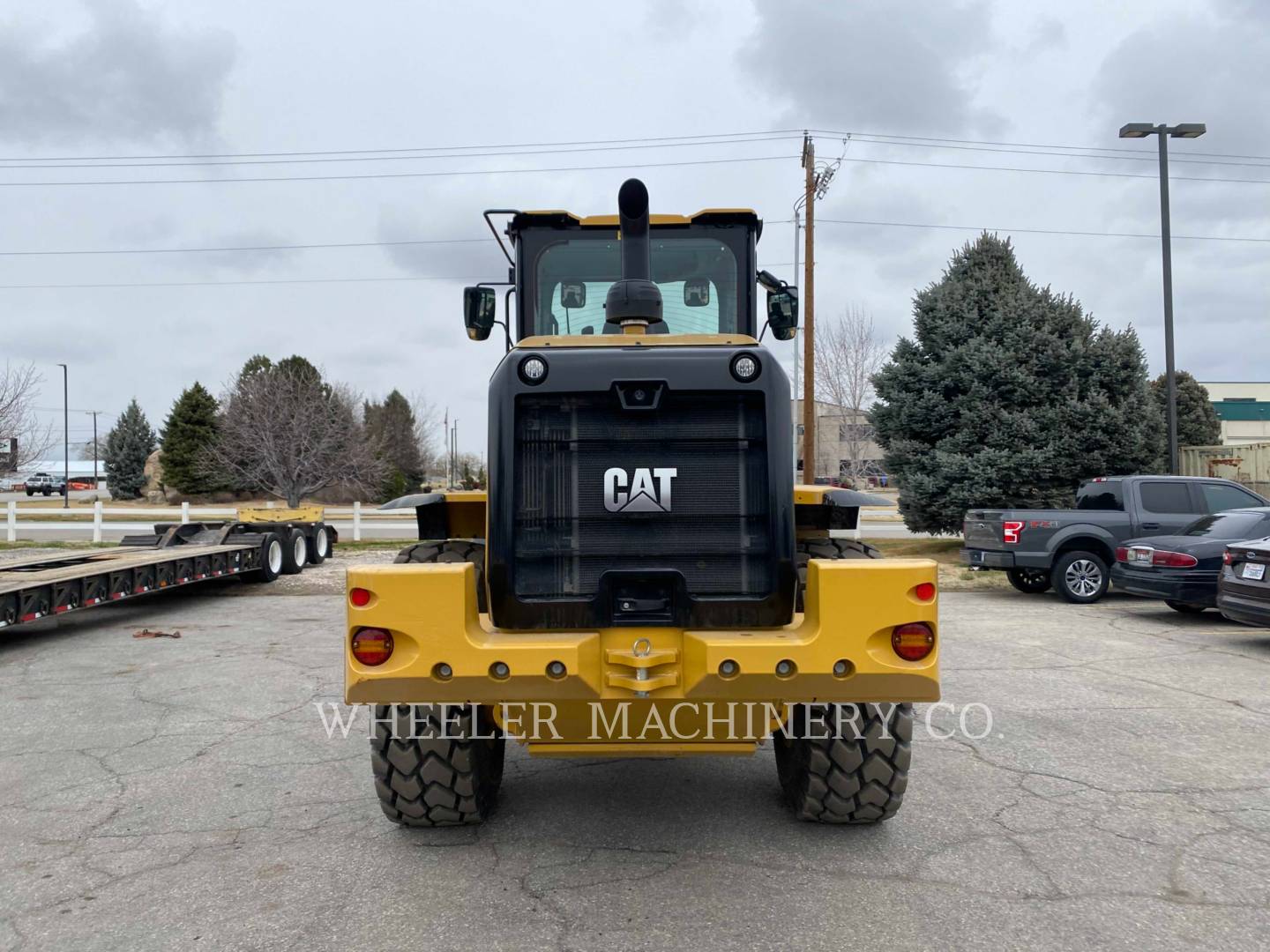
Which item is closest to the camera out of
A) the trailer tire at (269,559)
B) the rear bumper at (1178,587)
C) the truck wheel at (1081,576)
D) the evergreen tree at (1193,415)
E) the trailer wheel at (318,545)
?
the rear bumper at (1178,587)

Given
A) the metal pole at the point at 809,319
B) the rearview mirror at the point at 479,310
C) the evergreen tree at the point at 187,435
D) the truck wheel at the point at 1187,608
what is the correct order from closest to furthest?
the rearview mirror at the point at 479,310 → the truck wheel at the point at 1187,608 → the metal pole at the point at 809,319 → the evergreen tree at the point at 187,435

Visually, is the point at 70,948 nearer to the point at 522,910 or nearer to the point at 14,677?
the point at 522,910

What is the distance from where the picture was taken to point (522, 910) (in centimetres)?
348

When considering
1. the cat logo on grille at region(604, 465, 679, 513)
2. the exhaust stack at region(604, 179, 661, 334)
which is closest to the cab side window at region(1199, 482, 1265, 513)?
the exhaust stack at region(604, 179, 661, 334)

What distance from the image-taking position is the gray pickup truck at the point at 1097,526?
12.5 meters

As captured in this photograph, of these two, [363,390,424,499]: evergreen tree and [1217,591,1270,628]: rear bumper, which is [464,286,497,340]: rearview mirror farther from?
[363,390,424,499]: evergreen tree

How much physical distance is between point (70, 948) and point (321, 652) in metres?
5.76

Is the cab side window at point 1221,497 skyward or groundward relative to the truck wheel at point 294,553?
skyward

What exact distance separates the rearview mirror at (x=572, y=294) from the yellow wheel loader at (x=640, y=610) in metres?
0.97

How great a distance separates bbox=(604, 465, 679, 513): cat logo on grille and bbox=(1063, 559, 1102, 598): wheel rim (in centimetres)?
1035

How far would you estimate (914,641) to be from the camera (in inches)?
142

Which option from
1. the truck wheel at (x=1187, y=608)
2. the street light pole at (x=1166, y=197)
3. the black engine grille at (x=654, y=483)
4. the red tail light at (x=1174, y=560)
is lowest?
the truck wheel at (x=1187, y=608)

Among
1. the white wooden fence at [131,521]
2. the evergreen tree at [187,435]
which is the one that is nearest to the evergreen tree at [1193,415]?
the white wooden fence at [131,521]

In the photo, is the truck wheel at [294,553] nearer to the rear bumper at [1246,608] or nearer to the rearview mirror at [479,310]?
the rearview mirror at [479,310]
